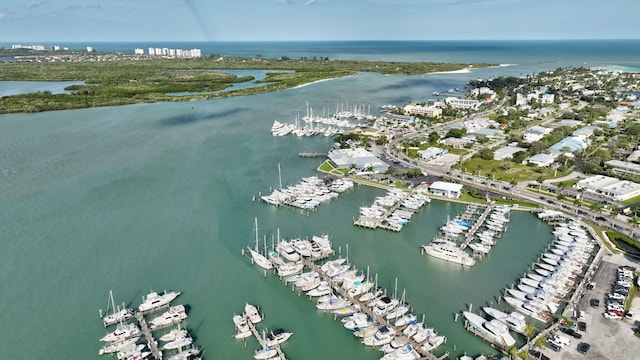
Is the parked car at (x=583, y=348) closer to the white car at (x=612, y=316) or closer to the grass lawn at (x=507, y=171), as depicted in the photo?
the white car at (x=612, y=316)

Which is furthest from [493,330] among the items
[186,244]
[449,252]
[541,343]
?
[186,244]

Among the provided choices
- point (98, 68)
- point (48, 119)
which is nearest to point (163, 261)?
point (48, 119)

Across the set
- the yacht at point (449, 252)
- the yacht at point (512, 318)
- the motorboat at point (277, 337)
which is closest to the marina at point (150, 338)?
the motorboat at point (277, 337)

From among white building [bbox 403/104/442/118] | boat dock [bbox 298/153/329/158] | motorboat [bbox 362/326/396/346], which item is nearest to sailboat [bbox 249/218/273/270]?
motorboat [bbox 362/326/396/346]

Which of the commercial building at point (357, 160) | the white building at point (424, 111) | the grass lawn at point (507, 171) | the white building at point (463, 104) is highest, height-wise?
the white building at point (463, 104)

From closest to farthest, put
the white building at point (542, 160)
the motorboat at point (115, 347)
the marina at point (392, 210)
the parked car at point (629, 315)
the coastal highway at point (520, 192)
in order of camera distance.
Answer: the motorboat at point (115, 347)
the parked car at point (629, 315)
the coastal highway at point (520, 192)
the marina at point (392, 210)
the white building at point (542, 160)
